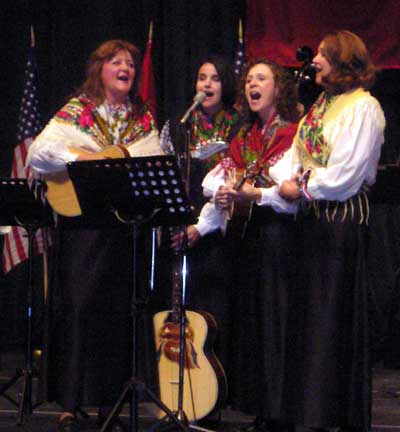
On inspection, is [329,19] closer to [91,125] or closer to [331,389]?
[91,125]

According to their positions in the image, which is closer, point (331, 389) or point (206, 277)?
point (331, 389)

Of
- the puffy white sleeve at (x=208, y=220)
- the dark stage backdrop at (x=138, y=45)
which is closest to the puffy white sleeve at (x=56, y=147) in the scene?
the puffy white sleeve at (x=208, y=220)

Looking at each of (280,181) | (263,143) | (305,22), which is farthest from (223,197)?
(305,22)

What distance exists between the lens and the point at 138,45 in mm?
7168

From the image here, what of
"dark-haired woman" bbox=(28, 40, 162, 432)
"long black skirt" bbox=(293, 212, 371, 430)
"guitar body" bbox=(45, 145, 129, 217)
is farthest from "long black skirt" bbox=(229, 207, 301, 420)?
"guitar body" bbox=(45, 145, 129, 217)

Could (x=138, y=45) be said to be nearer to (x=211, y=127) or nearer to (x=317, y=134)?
(x=211, y=127)

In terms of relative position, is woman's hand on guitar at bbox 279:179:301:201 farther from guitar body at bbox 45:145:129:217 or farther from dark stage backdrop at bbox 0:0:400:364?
dark stage backdrop at bbox 0:0:400:364

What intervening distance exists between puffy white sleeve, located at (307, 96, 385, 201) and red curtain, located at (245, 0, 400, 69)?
2884 mm

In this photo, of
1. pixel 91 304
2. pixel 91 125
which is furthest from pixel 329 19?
pixel 91 304

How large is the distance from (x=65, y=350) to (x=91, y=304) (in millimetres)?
259

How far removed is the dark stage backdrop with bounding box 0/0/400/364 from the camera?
23.0 feet

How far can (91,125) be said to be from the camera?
4.52m

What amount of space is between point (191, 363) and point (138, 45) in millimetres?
3453

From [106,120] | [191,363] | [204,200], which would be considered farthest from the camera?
[204,200]
